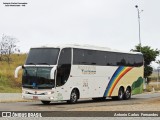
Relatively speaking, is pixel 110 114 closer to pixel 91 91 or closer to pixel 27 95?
pixel 27 95

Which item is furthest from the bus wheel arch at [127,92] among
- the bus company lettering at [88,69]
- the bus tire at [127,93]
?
the bus company lettering at [88,69]

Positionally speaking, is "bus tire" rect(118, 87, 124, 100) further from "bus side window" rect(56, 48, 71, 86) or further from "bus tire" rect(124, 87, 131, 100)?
"bus side window" rect(56, 48, 71, 86)

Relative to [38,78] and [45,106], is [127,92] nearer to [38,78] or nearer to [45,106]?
[38,78]

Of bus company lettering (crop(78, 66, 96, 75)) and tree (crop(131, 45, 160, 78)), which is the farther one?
tree (crop(131, 45, 160, 78))

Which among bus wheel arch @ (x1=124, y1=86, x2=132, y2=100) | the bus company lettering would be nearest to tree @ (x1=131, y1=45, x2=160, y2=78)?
bus wheel arch @ (x1=124, y1=86, x2=132, y2=100)

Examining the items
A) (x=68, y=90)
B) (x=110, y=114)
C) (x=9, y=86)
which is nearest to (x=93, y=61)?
(x=68, y=90)

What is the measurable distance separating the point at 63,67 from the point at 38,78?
1634mm

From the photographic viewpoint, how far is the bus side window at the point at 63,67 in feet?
88.8

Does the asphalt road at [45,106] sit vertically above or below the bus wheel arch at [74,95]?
below

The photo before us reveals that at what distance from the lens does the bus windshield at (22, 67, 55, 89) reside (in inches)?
1054

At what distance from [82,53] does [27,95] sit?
471cm

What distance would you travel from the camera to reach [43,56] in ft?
89.8

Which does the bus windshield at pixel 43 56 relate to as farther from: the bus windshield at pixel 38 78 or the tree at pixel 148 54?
the tree at pixel 148 54

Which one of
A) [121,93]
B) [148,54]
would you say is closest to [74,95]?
[121,93]
